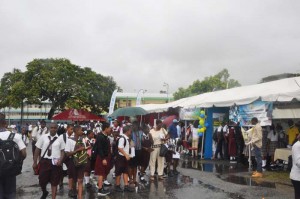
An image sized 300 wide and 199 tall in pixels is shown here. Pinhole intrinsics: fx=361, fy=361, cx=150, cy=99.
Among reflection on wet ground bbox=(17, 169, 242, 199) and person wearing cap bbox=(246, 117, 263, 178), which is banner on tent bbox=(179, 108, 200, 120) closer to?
person wearing cap bbox=(246, 117, 263, 178)

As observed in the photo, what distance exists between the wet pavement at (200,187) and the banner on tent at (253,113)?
6.17 ft

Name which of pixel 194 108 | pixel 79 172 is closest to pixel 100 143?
pixel 79 172

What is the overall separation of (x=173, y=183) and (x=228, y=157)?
22.1ft

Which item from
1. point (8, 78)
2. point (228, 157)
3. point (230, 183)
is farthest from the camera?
point (8, 78)

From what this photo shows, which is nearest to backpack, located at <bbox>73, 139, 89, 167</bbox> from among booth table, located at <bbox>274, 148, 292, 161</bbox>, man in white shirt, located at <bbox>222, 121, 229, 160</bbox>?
booth table, located at <bbox>274, 148, 292, 161</bbox>

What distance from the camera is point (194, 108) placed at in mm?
17328

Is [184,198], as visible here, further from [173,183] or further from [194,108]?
[194,108]

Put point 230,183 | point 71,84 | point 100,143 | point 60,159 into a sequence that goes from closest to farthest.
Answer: point 60,159 → point 100,143 → point 230,183 → point 71,84

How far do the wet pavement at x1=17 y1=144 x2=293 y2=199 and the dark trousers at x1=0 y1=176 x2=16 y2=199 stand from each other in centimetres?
297

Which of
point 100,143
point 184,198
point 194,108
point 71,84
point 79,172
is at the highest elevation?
point 71,84

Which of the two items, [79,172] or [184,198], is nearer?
[79,172]

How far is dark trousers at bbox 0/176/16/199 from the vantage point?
5898 millimetres

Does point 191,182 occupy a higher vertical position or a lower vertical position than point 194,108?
lower

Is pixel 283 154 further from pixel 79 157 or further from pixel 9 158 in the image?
pixel 9 158
